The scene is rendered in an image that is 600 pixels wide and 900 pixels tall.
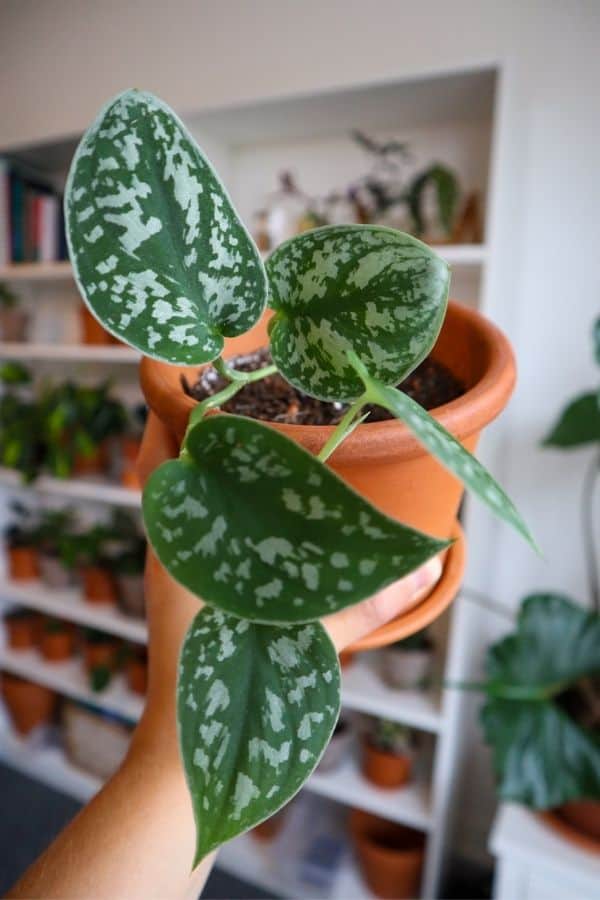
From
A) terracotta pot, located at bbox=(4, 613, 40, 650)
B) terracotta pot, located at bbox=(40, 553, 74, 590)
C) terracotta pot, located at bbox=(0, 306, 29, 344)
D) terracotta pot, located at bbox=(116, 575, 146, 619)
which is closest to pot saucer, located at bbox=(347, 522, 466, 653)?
terracotta pot, located at bbox=(116, 575, 146, 619)

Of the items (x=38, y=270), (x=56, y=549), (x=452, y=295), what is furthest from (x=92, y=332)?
(x=452, y=295)

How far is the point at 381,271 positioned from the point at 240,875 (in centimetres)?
185

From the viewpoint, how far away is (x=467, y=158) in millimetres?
1240

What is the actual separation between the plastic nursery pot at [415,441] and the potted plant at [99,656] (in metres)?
1.56

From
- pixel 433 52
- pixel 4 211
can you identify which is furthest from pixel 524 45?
pixel 4 211

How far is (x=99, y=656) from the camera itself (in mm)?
1763

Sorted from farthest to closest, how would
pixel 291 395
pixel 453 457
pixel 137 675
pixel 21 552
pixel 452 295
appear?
pixel 21 552 < pixel 137 675 < pixel 452 295 < pixel 291 395 < pixel 453 457

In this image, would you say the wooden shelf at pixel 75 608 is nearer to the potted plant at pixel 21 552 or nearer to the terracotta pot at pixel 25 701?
the potted plant at pixel 21 552

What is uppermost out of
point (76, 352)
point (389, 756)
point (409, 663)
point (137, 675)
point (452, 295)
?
point (452, 295)

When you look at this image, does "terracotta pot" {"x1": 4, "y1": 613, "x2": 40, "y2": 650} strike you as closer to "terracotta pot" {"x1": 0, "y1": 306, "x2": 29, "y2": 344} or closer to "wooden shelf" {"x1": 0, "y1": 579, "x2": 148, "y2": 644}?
"wooden shelf" {"x1": 0, "y1": 579, "x2": 148, "y2": 644}

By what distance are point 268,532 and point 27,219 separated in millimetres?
1795

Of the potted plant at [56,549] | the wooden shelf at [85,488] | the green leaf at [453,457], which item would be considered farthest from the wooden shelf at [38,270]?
the green leaf at [453,457]

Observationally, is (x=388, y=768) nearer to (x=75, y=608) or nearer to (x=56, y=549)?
(x=75, y=608)

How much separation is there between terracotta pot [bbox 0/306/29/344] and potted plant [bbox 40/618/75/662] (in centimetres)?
97
